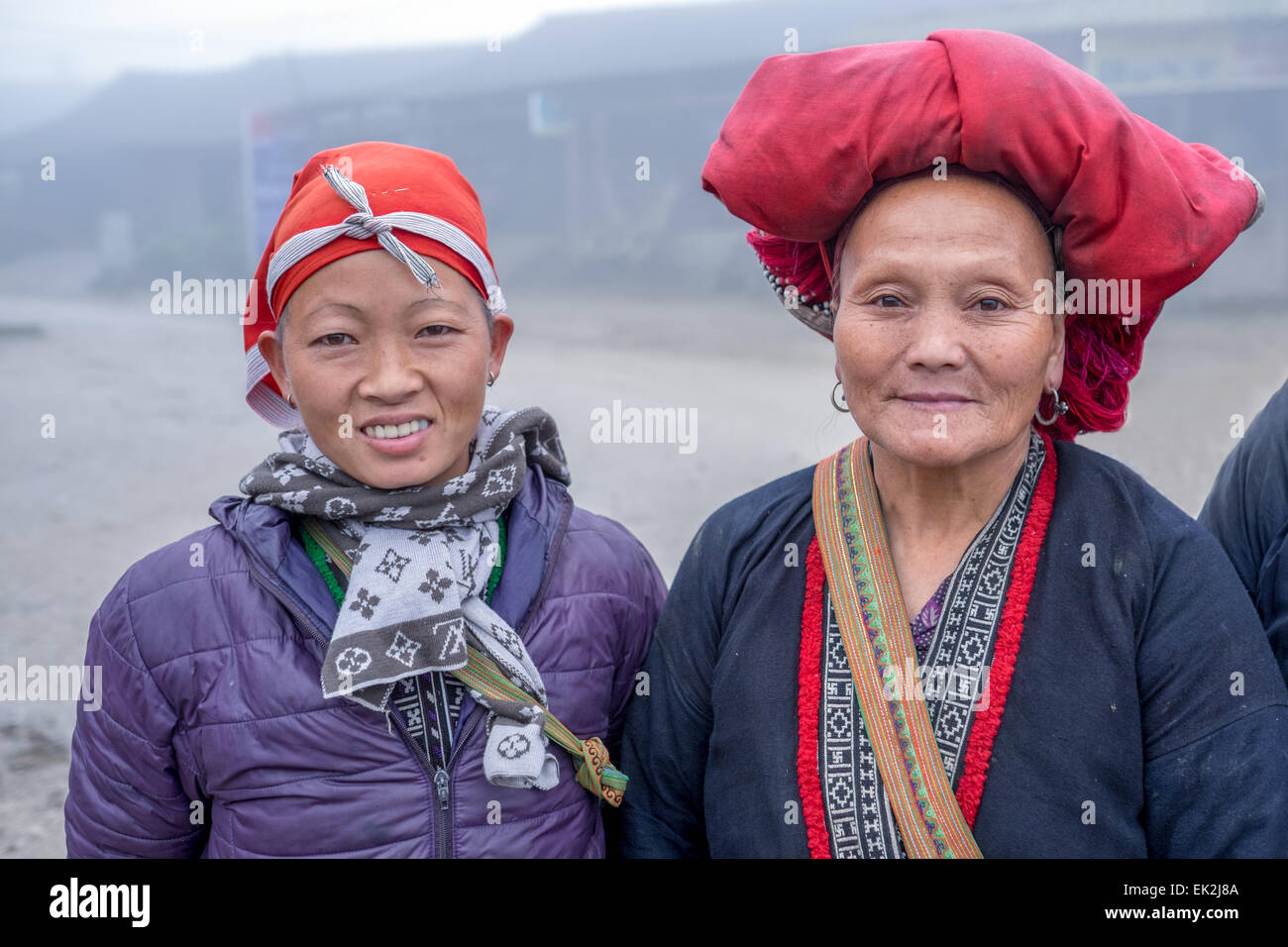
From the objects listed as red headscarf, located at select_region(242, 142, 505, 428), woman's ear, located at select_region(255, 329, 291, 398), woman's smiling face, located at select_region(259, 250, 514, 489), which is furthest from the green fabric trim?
red headscarf, located at select_region(242, 142, 505, 428)

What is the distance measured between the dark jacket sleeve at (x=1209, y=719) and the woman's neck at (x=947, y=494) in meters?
0.28

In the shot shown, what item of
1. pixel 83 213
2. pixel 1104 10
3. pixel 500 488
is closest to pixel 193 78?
pixel 83 213

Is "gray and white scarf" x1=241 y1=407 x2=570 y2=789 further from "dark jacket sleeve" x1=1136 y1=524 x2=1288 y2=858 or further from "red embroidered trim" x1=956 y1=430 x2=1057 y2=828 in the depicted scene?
"dark jacket sleeve" x1=1136 y1=524 x2=1288 y2=858

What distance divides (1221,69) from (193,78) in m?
22.9

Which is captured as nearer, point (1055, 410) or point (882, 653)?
point (882, 653)

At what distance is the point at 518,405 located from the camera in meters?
7.61

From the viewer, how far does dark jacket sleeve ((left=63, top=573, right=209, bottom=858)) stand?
184 centimetres

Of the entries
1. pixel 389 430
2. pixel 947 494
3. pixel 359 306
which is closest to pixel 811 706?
pixel 947 494

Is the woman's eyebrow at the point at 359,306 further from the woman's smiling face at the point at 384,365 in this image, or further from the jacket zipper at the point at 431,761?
the jacket zipper at the point at 431,761

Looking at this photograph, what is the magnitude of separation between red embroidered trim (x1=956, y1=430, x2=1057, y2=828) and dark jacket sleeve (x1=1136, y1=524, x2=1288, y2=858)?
0.57 feet

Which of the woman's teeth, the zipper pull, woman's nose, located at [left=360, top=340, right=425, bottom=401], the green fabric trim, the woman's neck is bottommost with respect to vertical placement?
the zipper pull

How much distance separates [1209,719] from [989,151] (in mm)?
844

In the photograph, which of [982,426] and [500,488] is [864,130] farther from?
[500,488]

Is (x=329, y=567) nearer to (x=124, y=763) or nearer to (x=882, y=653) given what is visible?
(x=124, y=763)
